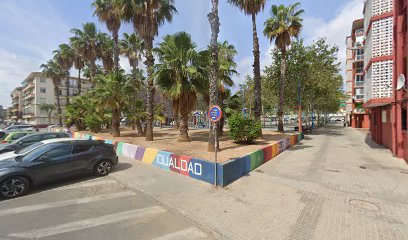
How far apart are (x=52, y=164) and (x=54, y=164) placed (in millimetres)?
55

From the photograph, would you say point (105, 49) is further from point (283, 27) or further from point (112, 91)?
point (283, 27)

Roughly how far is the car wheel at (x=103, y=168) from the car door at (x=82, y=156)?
320 millimetres

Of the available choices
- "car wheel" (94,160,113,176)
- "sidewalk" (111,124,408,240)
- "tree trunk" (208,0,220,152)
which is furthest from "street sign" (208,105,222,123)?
"car wheel" (94,160,113,176)

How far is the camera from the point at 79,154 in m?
7.23

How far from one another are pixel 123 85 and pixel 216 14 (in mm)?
10662

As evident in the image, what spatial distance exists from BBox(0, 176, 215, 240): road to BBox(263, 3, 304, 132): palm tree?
17812 millimetres

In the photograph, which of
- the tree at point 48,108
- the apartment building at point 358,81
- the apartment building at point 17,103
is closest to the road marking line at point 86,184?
the apartment building at point 358,81

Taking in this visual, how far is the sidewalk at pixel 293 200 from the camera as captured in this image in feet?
13.5

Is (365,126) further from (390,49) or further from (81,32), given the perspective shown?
(81,32)

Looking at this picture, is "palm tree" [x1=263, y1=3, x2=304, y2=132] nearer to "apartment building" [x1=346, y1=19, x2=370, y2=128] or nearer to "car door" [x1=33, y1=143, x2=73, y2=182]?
"car door" [x1=33, y1=143, x2=73, y2=182]

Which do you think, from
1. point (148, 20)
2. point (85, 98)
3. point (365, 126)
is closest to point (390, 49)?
point (148, 20)

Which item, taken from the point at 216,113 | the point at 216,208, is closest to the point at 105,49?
the point at 216,113

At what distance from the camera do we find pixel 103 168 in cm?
795

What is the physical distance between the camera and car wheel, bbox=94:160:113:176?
7.75 meters
